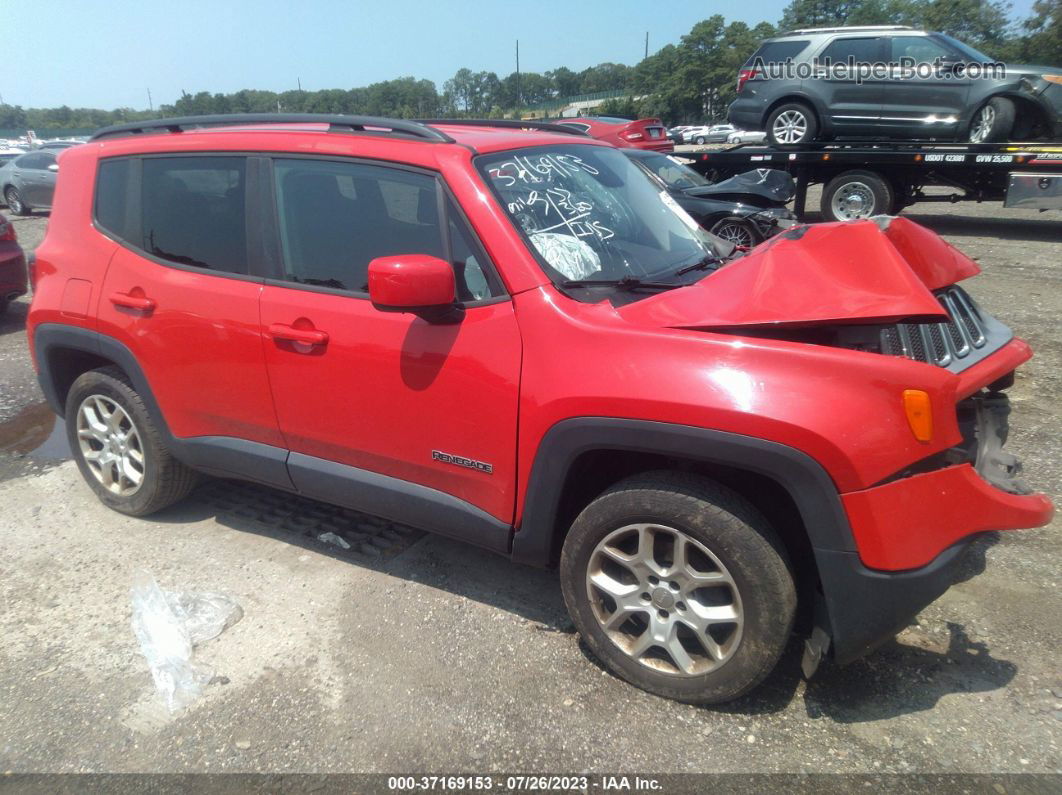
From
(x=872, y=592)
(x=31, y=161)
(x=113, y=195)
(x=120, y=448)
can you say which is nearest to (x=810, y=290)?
(x=872, y=592)

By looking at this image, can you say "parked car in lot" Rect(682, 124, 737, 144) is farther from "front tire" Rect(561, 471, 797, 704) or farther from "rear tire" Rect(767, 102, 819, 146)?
"front tire" Rect(561, 471, 797, 704)

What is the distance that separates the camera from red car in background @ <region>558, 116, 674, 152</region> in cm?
1449

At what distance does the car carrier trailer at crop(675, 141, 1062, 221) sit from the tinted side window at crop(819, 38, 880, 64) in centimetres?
121

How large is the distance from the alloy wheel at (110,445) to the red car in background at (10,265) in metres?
4.92

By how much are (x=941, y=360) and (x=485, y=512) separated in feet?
5.42

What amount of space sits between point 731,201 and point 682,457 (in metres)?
8.22

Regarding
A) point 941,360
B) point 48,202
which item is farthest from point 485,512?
point 48,202

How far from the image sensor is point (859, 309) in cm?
232

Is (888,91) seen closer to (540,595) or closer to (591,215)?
(591,215)

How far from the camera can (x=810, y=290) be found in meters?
2.45

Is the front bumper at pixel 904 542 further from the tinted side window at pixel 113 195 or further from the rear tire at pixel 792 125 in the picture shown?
the rear tire at pixel 792 125

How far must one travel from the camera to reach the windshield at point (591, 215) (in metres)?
2.82

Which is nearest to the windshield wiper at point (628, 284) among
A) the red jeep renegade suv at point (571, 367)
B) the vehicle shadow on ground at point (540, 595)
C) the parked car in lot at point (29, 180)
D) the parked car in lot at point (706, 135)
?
the red jeep renegade suv at point (571, 367)

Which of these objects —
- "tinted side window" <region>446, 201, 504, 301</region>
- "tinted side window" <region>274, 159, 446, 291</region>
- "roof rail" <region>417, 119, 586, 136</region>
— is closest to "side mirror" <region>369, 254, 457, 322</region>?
"tinted side window" <region>446, 201, 504, 301</region>
